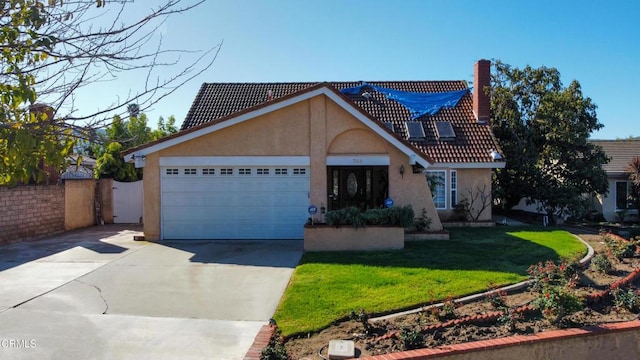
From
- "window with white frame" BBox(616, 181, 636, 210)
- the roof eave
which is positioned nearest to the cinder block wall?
the roof eave

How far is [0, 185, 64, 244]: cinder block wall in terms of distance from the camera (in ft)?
44.9

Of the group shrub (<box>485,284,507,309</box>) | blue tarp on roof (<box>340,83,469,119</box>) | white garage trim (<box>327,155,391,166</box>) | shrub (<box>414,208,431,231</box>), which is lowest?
shrub (<box>485,284,507,309</box>)

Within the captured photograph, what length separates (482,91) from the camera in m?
19.2

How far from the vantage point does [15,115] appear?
3744 mm

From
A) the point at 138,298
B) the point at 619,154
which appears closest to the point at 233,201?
the point at 138,298

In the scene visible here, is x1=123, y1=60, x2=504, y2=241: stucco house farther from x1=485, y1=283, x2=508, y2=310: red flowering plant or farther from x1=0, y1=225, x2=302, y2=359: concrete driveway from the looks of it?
x1=485, y1=283, x2=508, y2=310: red flowering plant

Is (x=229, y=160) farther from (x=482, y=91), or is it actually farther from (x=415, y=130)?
(x=482, y=91)

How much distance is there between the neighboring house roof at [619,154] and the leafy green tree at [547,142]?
4481 mm

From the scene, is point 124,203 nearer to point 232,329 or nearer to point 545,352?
point 232,329

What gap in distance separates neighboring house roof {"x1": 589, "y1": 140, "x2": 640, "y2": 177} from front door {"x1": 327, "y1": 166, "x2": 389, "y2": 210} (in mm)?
13494

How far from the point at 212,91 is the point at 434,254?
14.5 metres

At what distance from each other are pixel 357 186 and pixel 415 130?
471 centimetres

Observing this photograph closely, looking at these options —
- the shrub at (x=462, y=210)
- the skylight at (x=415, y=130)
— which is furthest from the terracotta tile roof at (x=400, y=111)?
the shrub at (x=462, y=210)

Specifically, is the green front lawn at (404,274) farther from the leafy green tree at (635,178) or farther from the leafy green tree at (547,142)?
the leafy green tree at (635,178)
